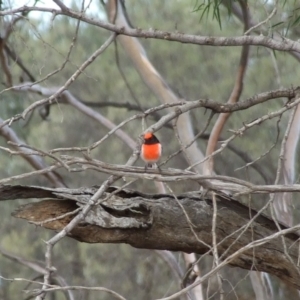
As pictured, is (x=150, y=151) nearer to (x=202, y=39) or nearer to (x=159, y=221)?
(x=159, y=221)

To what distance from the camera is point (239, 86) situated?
209 inches

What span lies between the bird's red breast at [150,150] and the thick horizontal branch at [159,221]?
0.14 m

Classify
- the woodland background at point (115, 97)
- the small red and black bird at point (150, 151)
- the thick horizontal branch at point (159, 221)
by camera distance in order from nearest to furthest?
the thick horizontal branch at point (159, 221) → the small red and black bird at point (150, 151) → the woodland background at point (115, 97)

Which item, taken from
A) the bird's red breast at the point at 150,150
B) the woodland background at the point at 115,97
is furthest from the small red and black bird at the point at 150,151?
the woodland background at the point at 115,97

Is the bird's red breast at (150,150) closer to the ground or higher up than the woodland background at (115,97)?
closer to the ground

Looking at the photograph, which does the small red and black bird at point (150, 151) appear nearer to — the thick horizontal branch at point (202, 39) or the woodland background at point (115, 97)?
the thick horizontal branch at point (202, 39)

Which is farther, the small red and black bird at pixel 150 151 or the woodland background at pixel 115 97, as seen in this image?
the woodland background at pixel 115 97

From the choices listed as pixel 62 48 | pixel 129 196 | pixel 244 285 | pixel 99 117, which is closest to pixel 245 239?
pixel 129 196

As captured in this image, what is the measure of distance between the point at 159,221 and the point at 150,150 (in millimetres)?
265

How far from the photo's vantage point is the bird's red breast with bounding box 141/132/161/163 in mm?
2570

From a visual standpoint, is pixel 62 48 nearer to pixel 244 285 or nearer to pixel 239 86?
pixel 244 285

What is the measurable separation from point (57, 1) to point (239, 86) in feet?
9.55

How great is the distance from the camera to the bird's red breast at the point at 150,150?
101 inches

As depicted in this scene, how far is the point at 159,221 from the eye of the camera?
2516 mm
